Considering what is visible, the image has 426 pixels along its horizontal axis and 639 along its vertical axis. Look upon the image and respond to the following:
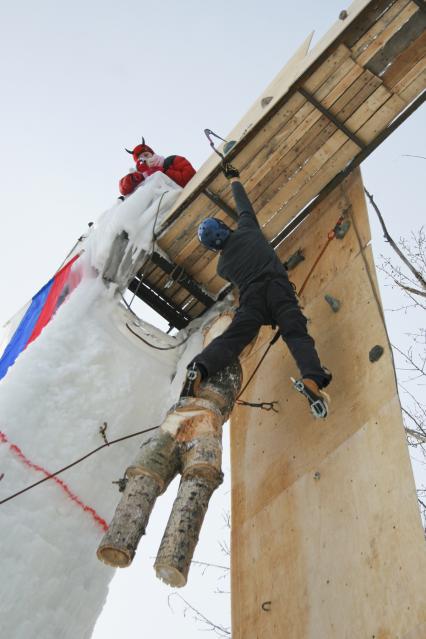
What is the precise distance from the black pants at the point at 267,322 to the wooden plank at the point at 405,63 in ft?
6.20

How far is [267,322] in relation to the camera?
3719 millimetres

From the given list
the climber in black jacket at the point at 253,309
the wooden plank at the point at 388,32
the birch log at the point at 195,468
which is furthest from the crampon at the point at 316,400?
the wooden plank at the point at 388,32

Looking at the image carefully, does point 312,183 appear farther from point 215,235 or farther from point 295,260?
point 215,235

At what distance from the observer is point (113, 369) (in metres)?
4.39

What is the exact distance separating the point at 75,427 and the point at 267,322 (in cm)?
137

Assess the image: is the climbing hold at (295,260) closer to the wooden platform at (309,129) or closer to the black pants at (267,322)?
the wooden platform at (309,129)

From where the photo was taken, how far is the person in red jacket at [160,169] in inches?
249

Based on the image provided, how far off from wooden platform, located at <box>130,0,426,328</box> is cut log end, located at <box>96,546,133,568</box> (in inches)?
124

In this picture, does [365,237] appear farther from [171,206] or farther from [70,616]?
[70,616]

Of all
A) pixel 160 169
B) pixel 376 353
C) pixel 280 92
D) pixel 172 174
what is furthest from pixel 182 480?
pixel 160 169

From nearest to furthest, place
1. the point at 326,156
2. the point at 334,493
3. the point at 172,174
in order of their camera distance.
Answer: the point at 334,493, the point at 326,156, the point at 172,174

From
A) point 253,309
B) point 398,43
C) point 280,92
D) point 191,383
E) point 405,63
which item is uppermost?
point 398,43

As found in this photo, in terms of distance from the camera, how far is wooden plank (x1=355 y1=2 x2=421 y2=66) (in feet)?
13.8

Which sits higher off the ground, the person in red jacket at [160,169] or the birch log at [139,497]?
the person in red jacket at [160,169]
